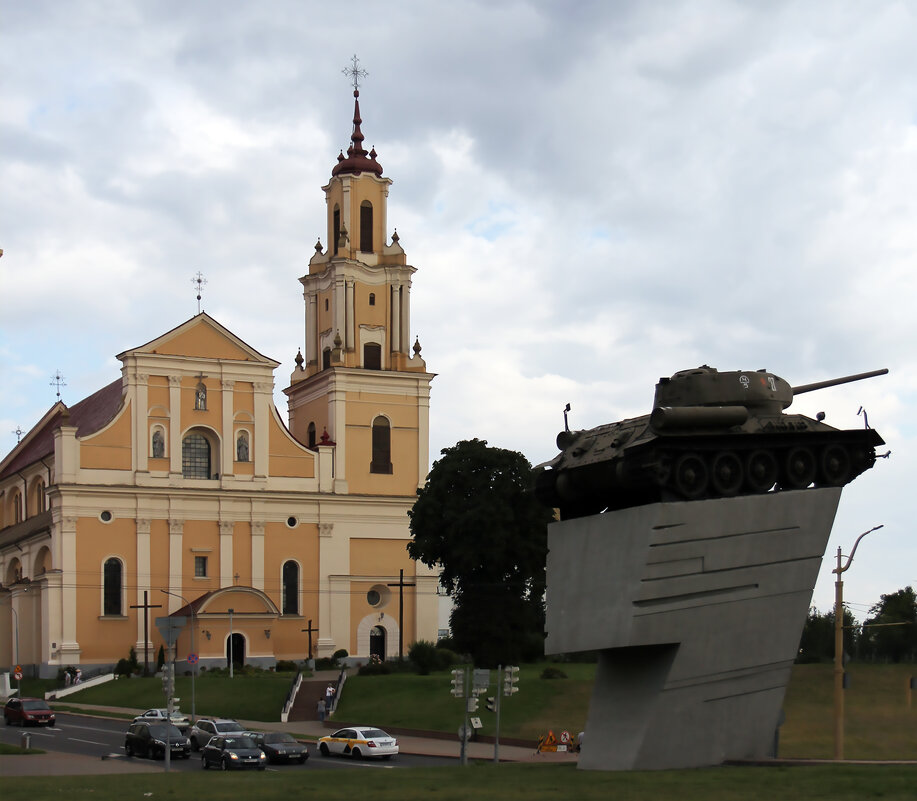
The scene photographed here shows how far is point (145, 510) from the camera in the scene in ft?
244

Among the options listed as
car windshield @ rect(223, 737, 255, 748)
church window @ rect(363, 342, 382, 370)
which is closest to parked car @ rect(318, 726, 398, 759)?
car windshield @ rect(223, 737, 255, 748)

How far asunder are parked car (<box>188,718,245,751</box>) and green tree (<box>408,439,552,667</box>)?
16.8m

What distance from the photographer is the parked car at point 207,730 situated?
41.7m

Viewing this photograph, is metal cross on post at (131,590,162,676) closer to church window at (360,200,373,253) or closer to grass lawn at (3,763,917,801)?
church window at (360,200,373,253)

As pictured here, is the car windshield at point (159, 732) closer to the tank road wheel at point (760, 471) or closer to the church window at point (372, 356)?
the tank road wheel at point (760, 471)

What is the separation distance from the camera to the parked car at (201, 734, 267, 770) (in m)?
36.4

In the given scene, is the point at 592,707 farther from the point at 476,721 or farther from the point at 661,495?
the point at 476,721

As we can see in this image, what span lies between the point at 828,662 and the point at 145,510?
135 ft

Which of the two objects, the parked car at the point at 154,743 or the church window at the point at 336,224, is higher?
the church window at the point at 336,224

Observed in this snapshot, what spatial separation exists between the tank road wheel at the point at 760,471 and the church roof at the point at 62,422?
167 feet

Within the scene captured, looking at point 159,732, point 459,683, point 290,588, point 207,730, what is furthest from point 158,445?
point 459,683

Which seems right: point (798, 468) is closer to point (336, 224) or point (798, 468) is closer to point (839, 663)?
point (839, 663)

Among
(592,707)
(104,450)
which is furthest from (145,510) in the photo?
(592,707)

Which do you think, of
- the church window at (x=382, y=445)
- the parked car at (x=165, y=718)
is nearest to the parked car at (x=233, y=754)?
the parked car at (x=165, y=718)
